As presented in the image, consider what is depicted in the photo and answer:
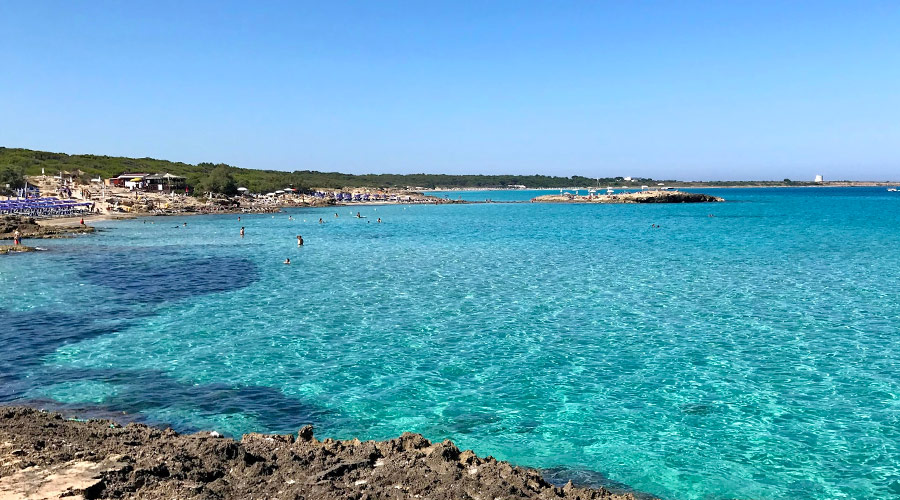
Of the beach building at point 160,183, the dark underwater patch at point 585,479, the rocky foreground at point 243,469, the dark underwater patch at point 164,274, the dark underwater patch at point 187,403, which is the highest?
the beach building at point 160,183

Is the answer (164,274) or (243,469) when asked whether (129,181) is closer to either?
(164,274)

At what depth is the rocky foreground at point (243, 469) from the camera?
9.02 metres

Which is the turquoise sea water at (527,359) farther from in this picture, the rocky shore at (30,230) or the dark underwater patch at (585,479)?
the rocky shore at (30,230)

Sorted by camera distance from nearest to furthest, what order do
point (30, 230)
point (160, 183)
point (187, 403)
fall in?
1. point (187, 403)
2. point (30, 230)
3. point (160, 183)

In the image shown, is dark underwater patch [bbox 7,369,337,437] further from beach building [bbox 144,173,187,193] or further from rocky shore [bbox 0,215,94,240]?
beach building [bbox 144,173,187,193]

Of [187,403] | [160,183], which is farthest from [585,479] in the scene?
[160,183]

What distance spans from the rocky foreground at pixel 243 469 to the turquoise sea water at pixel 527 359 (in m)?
1.99

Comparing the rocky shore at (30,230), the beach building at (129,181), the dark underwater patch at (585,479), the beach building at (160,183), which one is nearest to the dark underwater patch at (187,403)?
the dark underwater patch at (585,479)

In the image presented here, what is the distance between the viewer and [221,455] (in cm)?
1038

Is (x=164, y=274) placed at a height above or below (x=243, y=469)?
below

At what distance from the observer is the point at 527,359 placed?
1905 cm

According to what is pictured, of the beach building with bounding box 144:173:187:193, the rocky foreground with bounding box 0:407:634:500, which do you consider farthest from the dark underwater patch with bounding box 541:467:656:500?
the beach building with bounding box 144:173:187:193

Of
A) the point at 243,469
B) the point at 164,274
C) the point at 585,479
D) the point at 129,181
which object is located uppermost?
the point at 129,181

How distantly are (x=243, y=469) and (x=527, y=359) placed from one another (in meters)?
10.8
